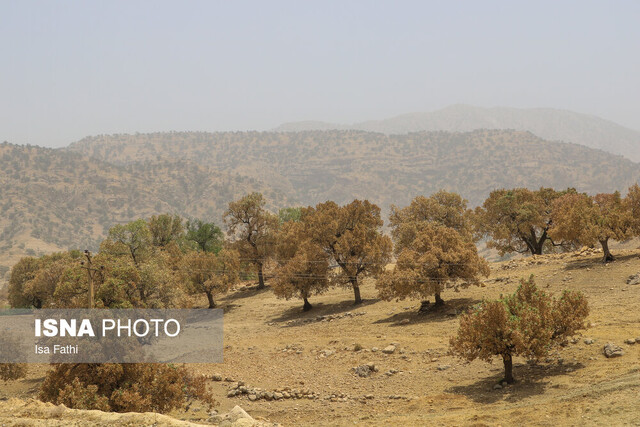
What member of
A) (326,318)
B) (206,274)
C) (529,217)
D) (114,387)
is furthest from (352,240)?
(114,387)

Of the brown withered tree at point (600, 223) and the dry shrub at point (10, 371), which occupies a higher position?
the brown withered tree at point (600, 223)

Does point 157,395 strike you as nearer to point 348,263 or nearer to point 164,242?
point 348,263

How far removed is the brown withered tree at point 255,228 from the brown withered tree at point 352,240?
54.5 ft

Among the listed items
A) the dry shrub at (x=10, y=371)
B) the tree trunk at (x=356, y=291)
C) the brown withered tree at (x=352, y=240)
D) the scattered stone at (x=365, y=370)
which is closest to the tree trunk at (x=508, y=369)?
the scattered stone at (x=365, y=370)

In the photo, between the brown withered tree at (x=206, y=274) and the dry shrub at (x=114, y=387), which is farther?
the brown withered tree at (x=206, y=274)

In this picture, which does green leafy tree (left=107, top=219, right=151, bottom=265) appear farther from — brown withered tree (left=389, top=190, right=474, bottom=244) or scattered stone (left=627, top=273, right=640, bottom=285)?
scattered stone (left=627, top=273, right=640, bottom=285)

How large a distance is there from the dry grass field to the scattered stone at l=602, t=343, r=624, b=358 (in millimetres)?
262

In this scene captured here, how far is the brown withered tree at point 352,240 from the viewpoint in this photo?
49156 mm

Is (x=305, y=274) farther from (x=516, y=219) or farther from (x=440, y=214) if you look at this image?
(x=516, y=219)

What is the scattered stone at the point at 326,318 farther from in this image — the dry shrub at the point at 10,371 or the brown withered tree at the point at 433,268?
the dry shrub at the point at 10,371

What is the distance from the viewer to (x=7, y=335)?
33.0 metres

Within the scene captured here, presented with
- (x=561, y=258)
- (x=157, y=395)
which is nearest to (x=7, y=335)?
(x=157, y=395)

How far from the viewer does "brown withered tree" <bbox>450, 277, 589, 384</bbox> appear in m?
21.4

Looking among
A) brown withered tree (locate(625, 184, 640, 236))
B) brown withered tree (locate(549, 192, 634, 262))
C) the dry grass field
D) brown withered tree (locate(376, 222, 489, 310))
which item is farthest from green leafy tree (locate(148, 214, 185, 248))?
brown withered tree (locate(625, 184, 640, 236))
